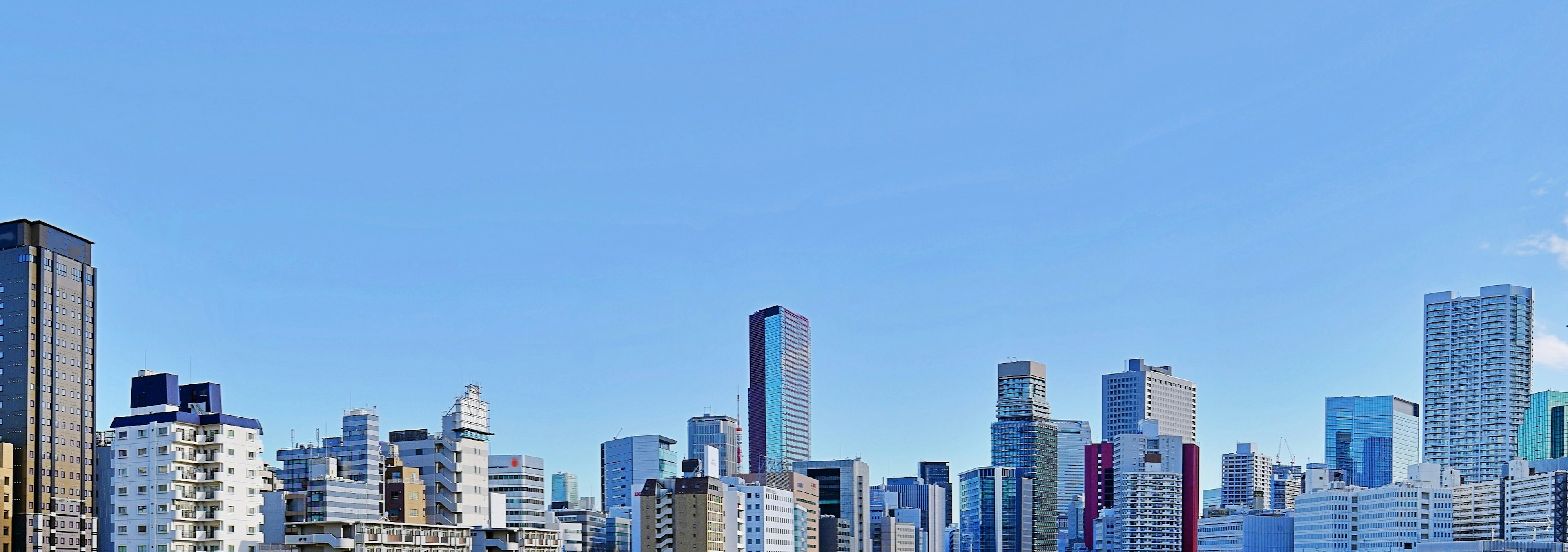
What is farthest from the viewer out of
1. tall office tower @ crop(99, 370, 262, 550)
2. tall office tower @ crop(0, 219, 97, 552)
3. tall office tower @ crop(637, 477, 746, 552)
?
tall office tower @ crop(637, 477, 746, 552)

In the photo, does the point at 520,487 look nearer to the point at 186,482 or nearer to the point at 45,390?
the point at 45,390

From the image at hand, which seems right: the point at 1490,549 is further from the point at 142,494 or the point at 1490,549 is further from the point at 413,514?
the point at 142,494

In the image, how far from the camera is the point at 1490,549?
199375mm

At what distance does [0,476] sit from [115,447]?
36910 mm

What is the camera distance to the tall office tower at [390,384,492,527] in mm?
159750

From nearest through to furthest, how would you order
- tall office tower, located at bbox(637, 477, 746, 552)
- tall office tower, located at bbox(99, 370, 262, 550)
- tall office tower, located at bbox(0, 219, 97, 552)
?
1. tall office tower, located at bbox(99, 370, 262, 550)
2. tall office tower, located at bbox(0, 219, 97, 552)
3. tall office tower, located at bbox(637, 477, 746, 552)

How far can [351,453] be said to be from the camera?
7185 inches

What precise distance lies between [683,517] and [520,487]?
2254 cm

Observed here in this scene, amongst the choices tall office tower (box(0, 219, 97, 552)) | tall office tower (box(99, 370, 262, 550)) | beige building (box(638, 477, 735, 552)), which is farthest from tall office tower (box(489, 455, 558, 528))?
tall office tower (box(99, 370, 262, 550))

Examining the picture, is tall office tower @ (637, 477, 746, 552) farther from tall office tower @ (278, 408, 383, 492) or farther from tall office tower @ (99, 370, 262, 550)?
tall office tower @ (99, 370, 262, 550)

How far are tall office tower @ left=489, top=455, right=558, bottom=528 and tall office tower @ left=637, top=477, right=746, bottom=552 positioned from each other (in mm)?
13658

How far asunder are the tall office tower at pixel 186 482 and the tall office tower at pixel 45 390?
116 ft

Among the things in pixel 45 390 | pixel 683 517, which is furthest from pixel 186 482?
pixel 683 517

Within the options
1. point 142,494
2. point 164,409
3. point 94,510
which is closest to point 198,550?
point 142,494
